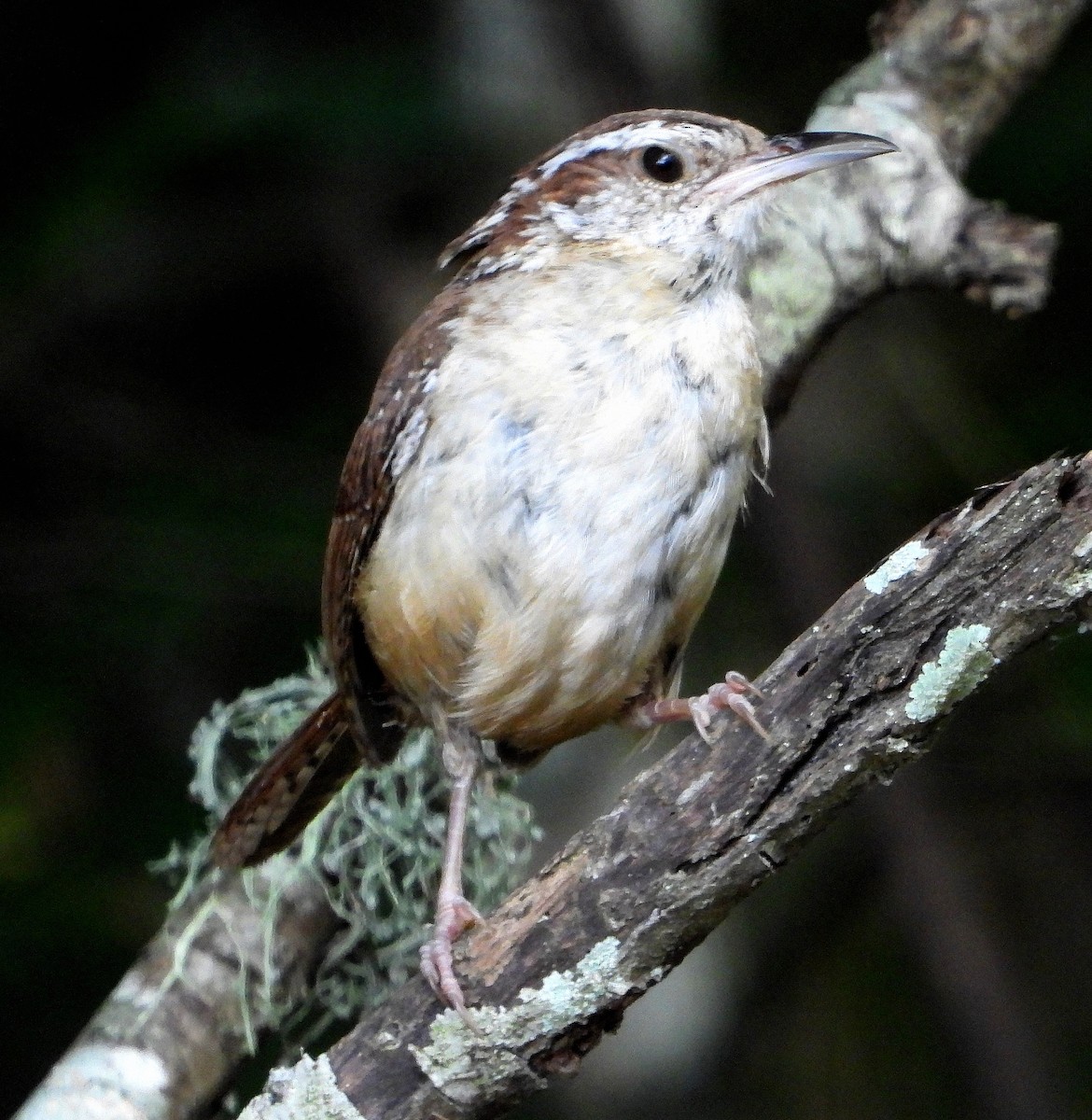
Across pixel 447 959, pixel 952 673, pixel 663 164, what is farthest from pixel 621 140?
pixel 447 959

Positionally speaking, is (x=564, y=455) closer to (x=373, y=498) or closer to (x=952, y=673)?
(x=373, y=498)

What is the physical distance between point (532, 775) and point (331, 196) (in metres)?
1.64

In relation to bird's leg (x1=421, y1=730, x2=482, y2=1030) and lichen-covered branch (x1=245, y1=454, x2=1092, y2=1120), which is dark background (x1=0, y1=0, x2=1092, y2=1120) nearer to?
bird's leg (x1=421, y1=730, x2=482, y2=1030)

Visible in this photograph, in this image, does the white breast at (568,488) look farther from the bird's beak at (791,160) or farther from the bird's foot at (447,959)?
the bird's foot at (447,959)

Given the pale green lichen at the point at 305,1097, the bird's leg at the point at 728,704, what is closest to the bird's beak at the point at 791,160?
the bird's leg at the point at 728,704

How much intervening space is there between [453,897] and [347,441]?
63.3 inches

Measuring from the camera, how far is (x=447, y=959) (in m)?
2.11

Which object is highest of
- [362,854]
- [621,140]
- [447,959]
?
[621,140]

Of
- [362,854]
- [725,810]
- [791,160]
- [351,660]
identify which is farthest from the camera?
[362,854]

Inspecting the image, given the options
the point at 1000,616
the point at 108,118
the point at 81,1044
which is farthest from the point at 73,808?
the point at 1000,616

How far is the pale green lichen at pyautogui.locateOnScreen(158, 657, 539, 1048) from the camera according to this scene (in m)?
3.01

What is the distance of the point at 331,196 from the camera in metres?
3.96

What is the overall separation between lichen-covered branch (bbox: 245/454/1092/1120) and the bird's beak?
0.97 metres

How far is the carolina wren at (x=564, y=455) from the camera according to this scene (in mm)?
2387
